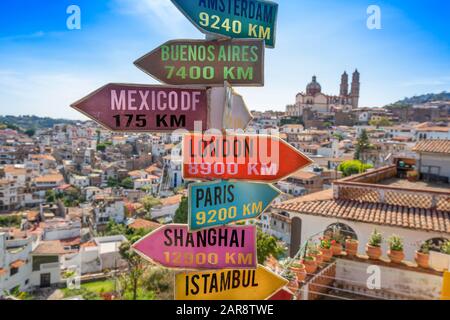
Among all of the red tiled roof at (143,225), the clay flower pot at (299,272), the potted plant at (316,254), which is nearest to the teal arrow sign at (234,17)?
the clay flower pot at (299,272)

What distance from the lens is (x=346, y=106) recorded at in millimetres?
96562

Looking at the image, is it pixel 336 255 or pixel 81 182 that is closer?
pixel 336 255

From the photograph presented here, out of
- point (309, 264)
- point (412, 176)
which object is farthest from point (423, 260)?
point (412, 176)

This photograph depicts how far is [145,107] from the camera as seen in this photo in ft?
8.13

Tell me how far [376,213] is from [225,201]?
5.77m

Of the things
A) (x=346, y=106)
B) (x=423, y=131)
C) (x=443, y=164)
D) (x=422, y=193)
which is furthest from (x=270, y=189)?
(x=346, y=106)

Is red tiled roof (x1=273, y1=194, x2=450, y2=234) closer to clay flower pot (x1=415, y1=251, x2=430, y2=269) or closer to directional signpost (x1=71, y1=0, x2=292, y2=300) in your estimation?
clay flower pot (x1=415, y1=251, x2=430, y2=269)

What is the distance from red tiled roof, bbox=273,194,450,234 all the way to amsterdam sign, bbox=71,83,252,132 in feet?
15.9

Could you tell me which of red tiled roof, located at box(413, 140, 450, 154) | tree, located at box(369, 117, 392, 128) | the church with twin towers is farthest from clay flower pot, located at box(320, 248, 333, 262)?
the church with twin towers

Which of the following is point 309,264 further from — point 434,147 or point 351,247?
point 434,147

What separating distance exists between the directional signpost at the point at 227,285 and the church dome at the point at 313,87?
322 ft

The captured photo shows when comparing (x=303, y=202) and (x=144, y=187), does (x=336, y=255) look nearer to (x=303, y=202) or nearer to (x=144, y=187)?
→ (x=303, y=202)

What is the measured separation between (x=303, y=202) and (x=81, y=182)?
50.5 m

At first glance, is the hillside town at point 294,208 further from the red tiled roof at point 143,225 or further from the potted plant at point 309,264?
the red tiled roof at point 143,225
